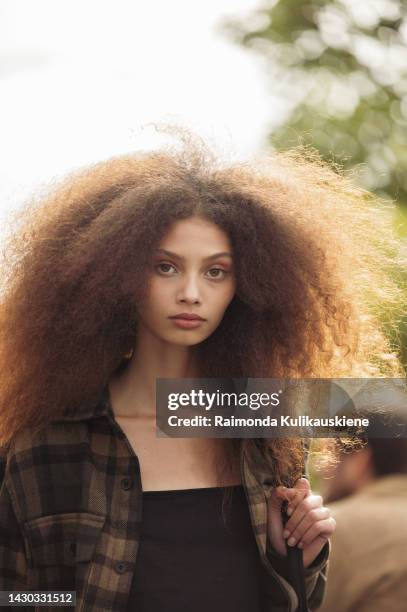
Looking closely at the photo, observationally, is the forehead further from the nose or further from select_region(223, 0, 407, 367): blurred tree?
select_region(223, 0, 407, 367): blurred tree

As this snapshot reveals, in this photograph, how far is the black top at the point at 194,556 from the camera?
2.40 meters

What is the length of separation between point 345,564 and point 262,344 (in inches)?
41.3

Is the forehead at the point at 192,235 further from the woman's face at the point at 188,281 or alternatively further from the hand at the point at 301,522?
the hand at the point at 301,522

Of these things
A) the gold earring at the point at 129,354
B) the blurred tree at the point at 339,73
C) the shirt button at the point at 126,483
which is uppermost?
the blurred tree at the point at 339,73

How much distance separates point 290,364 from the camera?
275 cm

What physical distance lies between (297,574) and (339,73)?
1142 centimetres

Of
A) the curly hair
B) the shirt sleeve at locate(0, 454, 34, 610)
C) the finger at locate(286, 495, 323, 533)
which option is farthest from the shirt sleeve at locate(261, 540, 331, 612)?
the shirt sleeve at locate(0, 454, 34, 610)

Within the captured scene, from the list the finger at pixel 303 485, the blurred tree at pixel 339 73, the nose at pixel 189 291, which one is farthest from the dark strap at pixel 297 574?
the blurred tree at pixel 339 73

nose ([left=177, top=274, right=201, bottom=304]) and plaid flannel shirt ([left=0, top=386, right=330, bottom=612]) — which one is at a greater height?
nose ([left=177, top=274, right=201, bottom=304])

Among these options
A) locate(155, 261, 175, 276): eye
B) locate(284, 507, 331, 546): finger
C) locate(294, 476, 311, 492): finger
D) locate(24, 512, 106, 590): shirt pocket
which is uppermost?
locate(155, 261, 175, 276): eye

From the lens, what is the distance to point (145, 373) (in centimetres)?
261

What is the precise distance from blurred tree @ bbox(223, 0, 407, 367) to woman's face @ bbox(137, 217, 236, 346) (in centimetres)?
876

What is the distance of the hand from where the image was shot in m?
2.51

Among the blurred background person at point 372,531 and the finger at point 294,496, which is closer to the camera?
the finger at point 294,496
